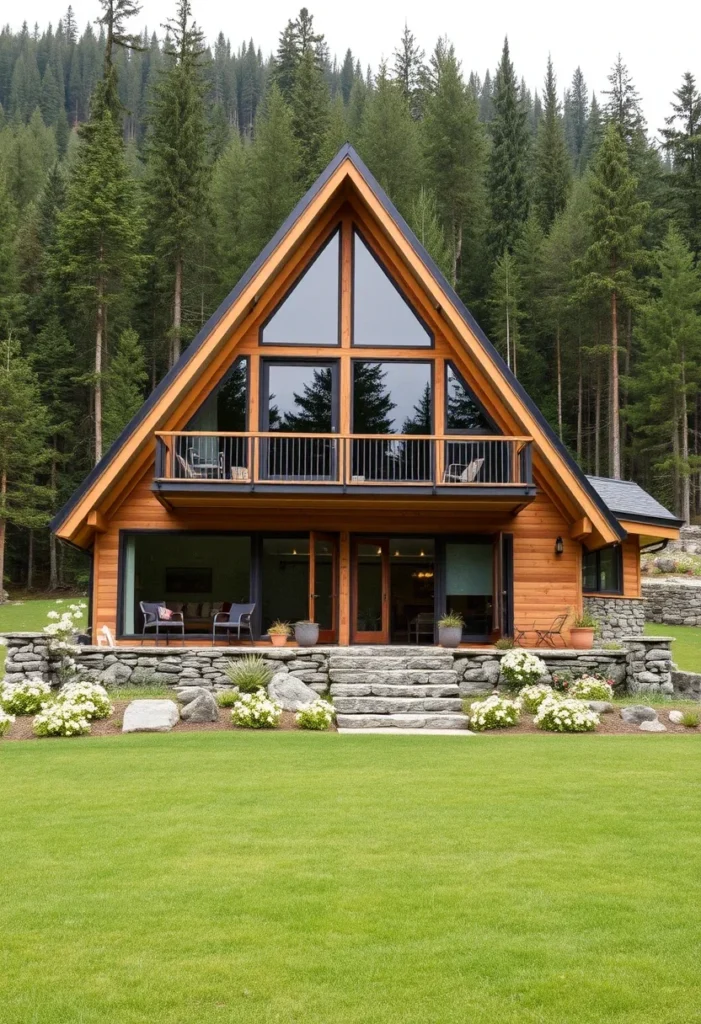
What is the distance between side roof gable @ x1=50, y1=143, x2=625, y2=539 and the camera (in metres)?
14.6

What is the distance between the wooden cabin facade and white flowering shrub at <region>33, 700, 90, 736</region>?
16.4 feet

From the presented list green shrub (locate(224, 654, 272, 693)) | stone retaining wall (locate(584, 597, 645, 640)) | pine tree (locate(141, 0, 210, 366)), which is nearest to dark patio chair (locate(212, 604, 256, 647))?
green shrub (locate(224, 654, 272, 693))

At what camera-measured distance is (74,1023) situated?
3463 millimetres

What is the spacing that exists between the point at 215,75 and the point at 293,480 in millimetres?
109648

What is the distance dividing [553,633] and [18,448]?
2373 centimetres

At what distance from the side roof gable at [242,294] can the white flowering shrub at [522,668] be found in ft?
8.86

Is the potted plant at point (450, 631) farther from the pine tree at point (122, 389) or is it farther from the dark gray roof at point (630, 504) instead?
the pine tree at point (122, 389)

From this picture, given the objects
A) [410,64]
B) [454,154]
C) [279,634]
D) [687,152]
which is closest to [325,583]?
[279,634]

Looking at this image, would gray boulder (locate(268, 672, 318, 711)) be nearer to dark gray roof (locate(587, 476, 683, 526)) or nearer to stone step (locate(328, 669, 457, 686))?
stone step (locate(328, 669, 457, 686))

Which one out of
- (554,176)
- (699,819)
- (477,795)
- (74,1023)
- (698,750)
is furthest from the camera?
(554,176)

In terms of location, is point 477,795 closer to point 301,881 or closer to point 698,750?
point 301,881

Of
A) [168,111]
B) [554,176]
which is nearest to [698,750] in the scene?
[168,111]

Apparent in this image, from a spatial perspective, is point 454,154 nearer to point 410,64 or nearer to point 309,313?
point 410,64

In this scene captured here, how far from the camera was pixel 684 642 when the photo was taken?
72.7ft
